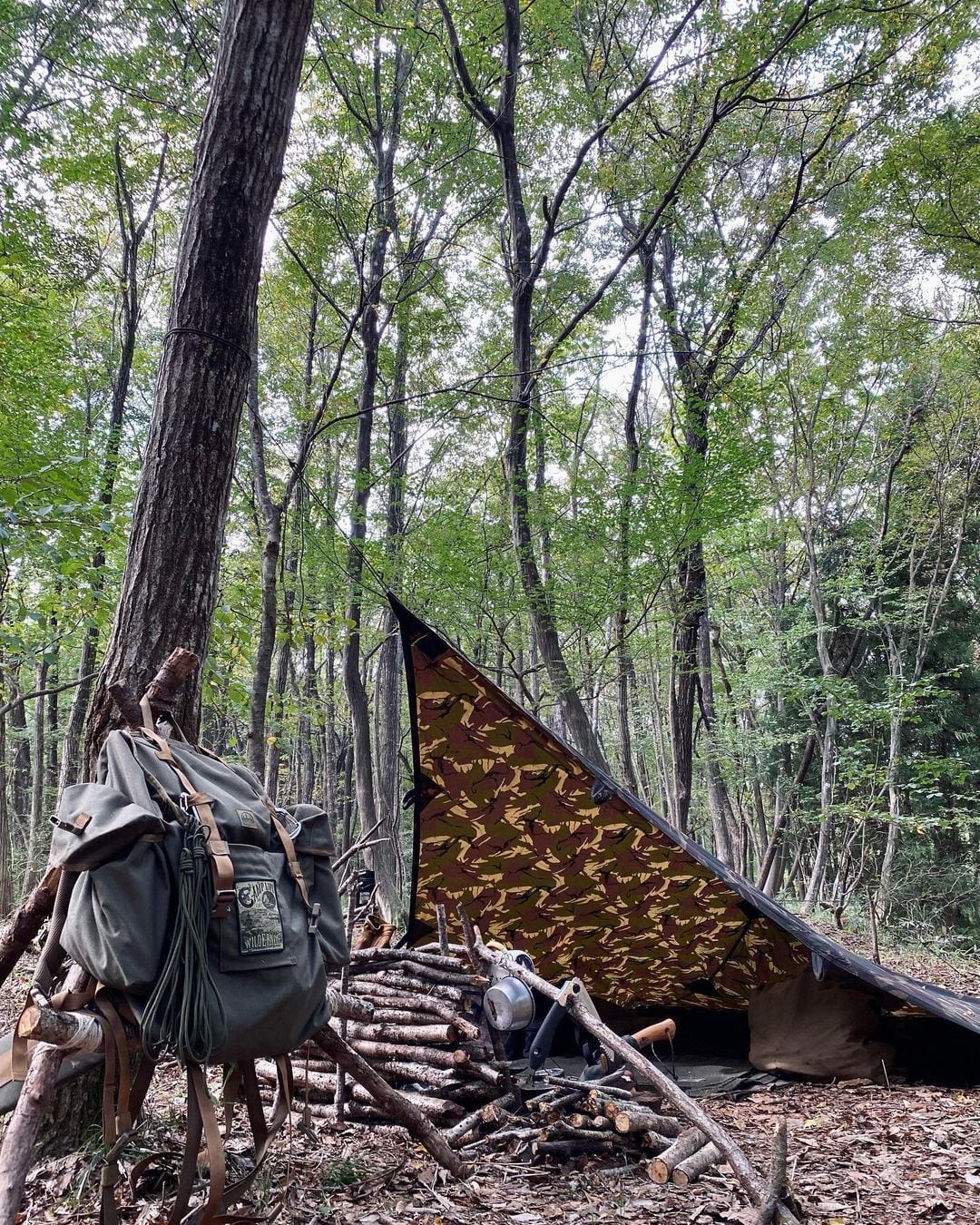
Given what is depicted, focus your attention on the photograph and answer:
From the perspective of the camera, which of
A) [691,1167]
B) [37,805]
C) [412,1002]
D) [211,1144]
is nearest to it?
[211,1144]

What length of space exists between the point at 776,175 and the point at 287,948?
10174 millimetres

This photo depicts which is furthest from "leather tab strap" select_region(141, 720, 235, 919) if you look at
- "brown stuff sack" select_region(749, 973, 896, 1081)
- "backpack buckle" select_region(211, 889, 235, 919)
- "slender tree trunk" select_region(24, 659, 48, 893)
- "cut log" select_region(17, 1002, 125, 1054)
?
"slender tree trunk" select_region(24, 659, 48, 893)

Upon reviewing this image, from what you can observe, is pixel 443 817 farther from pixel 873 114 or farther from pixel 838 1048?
pixel 873 114

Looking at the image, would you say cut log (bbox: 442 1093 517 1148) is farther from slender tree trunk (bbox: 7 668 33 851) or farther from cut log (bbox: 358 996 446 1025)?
slender tree trunk (bbox: 7 668 33 851)

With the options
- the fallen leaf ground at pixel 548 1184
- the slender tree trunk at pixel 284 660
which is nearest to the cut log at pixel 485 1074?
the fallen leaf ground at pixel 548 1184

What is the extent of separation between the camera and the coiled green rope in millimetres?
1354

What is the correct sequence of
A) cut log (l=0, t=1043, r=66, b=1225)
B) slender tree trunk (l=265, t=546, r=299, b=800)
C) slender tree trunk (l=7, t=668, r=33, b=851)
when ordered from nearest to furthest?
cut log (l=0, t=1043, r=66, b=1225), slender tree trunk (l=265, t=546, r=299, b=800), slender tree trunk (l=7, t=668, r=33, b=851)

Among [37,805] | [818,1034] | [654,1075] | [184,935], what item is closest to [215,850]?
[184,935]

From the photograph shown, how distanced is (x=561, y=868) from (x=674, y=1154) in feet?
6.01

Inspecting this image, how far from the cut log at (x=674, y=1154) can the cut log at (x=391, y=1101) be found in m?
0.62

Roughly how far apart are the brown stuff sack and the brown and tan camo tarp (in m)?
0.16

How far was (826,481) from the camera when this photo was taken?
12.6m

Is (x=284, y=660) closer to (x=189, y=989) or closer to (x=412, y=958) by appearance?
(x=412, y=958)

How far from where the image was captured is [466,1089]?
115 inches
